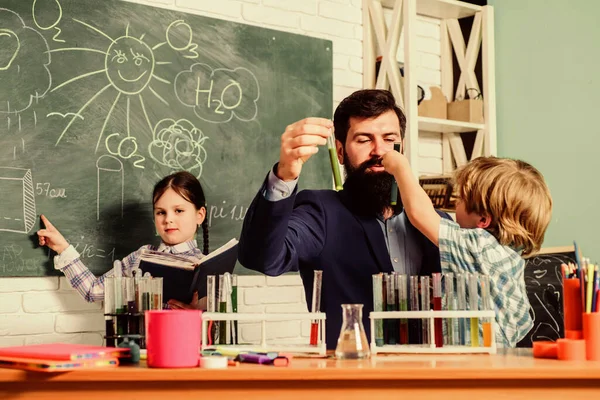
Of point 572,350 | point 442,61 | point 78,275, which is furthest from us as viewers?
point 442,61

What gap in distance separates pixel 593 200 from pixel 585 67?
608mm

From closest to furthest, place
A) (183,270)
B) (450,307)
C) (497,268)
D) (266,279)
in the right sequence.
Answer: (450,307)
(497,268)
(183,270)
(266,279)

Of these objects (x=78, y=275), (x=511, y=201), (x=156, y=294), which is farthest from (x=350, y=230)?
(x=78, y=275)

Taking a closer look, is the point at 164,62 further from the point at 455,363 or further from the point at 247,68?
the point at 455,363

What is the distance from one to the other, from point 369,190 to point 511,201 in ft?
1.49

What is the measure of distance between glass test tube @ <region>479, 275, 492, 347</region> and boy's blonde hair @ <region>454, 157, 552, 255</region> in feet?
0.95

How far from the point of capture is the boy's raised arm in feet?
5.83

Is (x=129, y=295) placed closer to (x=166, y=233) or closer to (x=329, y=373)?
(x=329, y=373)

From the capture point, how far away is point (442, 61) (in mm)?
4016

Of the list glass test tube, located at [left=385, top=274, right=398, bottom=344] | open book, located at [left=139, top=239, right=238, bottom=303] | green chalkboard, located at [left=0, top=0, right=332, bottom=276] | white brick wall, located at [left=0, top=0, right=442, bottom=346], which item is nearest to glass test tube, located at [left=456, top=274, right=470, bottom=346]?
glass test tube, located at [left=385, top=274, right=398, bottom=344]

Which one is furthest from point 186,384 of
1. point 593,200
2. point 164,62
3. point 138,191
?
point 593,200

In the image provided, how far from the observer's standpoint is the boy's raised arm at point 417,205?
5.83 feet

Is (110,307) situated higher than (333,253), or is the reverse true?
(333,253)

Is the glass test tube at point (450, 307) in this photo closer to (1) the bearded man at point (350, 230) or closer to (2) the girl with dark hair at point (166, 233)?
(1) the bearded man at point (350, 230)
